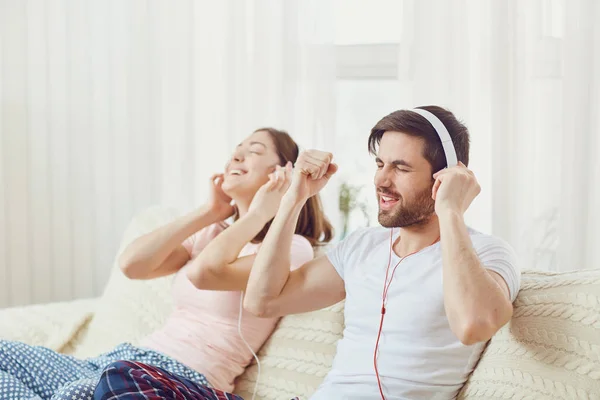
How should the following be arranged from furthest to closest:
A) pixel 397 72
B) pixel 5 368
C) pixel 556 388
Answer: pixel 397 72 < pixel 5 368 < pixel 556 388

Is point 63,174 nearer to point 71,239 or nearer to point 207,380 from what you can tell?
point 71,239

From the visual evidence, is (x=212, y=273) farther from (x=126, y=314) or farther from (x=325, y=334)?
(x=126, y=314)

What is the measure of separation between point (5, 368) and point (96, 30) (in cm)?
180

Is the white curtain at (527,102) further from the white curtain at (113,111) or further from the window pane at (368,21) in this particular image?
the white curtain at (113,111)

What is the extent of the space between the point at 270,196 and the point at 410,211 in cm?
56

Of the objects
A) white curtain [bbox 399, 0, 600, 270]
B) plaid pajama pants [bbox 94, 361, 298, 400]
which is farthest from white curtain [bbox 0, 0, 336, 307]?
plaid pajama pants [bbox 94, 361, 298, 400]

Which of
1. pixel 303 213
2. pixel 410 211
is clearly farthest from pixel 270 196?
pixel 410 211

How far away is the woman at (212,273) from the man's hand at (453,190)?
61 centimetres

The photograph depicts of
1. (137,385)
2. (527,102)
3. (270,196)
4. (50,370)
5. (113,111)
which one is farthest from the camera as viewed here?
(113,111)

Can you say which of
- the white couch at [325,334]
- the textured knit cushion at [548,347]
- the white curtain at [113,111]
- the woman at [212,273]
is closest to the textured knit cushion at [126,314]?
the white couch at [325,334]

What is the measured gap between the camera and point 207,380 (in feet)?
6.80

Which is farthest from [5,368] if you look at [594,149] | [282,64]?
[594,149]

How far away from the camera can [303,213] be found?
232 centimetres

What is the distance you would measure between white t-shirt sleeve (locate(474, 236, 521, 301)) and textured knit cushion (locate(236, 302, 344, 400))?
518 millimetres
